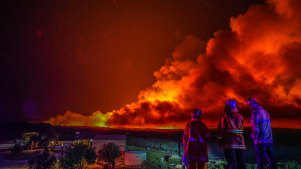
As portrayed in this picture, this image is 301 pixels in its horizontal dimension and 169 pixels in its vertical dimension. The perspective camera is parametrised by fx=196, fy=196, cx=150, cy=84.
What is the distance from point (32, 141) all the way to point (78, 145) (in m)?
16.8

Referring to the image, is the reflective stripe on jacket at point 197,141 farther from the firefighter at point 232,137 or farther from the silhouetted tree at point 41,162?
the silhouetted tree at point 41,162

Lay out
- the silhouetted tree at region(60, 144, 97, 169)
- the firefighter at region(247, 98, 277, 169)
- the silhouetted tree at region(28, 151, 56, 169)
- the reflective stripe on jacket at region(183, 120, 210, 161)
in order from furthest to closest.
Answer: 1. the silhouetted tree at region(60, 144, 97, 169)
2. the silhouetted tree at region(28, 151, 56, 169)
3. the firefighter at region(247, 98, 277, 169)
4. the reflective stripe on jacket at region(183, 120, 210, 161)

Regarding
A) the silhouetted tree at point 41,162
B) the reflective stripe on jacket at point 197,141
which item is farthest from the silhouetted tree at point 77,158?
the reflective stripe on jacket at point 197,141

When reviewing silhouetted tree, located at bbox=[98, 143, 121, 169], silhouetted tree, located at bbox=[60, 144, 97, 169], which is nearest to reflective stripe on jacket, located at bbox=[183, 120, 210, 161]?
silhouetted tree, located at bbox=[60, 144, 97, 169]

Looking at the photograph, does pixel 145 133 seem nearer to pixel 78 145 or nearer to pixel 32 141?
pixel 32 141

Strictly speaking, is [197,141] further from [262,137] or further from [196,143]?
[262,137]

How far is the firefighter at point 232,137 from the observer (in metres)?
5.70

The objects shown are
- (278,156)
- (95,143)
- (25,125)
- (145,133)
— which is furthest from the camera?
(25,125)

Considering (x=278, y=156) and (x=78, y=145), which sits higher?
(x=78, y=145)

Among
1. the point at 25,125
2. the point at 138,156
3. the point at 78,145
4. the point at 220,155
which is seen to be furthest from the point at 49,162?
the point at 25,125

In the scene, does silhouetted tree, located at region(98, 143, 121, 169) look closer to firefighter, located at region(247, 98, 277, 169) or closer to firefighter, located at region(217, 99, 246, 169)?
firefighter, located at region(217, 99, 246, 169)

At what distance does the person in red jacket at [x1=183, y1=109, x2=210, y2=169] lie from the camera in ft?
19.3

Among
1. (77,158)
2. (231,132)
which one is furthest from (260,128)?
(77,158)

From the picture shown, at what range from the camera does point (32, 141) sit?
2411 centimetres
